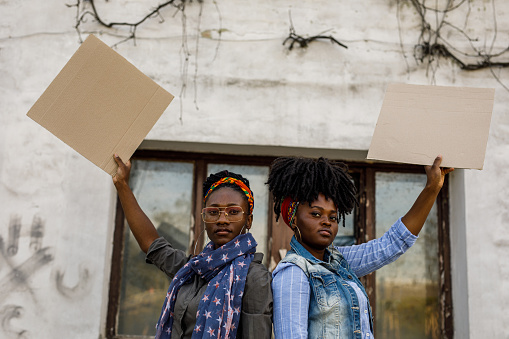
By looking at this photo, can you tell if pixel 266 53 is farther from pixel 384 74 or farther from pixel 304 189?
pixel 304 189

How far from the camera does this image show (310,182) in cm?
226

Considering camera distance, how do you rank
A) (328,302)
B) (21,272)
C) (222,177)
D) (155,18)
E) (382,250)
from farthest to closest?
(155,18), (21,272), (222,177), (382,250), (328,302)

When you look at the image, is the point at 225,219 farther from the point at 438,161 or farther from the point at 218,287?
the point at 438,161

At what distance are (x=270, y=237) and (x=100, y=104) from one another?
1.74 meters

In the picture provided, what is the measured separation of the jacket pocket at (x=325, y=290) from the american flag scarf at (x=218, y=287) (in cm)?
31

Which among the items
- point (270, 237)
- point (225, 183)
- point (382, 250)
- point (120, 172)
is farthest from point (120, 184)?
point (270, 237)

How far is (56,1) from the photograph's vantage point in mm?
3871

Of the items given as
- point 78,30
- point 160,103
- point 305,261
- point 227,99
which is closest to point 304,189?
point 305,261

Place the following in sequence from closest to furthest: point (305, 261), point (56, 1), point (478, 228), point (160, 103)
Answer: point (305, 261)
point (160, 103)
point (478, 228)
point (56, 1)

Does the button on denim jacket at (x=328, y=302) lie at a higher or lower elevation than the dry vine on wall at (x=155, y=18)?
lower

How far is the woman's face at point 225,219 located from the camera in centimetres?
238

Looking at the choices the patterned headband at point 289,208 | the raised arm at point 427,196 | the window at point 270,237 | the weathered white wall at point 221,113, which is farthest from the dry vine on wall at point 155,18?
the raised arm at point 427,196

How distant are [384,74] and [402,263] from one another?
4.41 feet

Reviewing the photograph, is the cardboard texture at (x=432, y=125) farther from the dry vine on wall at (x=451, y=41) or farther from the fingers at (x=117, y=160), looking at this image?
the dry vine on wall at (x=451, y=41)
